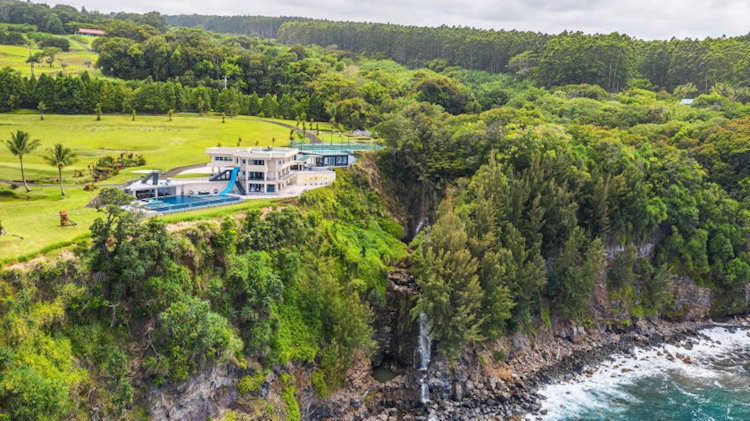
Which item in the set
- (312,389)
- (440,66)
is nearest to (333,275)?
(312,389)

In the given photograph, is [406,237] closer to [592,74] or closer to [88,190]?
[88,190]

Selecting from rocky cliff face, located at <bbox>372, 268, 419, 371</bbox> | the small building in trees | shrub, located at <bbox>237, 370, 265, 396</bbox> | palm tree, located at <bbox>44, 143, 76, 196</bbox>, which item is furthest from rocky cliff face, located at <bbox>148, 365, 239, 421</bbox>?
the small building in trees

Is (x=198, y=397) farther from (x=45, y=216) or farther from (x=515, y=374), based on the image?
(x=515, y=374)

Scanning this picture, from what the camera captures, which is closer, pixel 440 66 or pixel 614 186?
pixel 614 186

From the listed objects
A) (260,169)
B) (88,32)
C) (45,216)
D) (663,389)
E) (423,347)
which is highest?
(88,32)

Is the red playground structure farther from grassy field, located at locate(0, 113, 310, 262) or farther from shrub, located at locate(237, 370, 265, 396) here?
shrub, located at locate(237, 370, 265, 396)

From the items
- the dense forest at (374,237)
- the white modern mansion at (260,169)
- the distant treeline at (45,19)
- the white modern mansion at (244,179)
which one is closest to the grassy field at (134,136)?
the dense forest at (374,237)

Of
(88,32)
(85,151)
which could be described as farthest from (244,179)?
(88,32)
